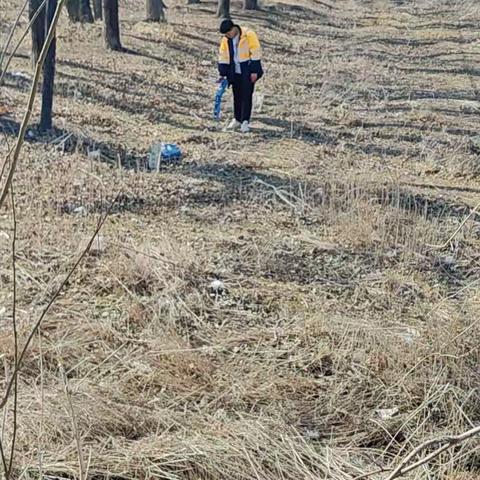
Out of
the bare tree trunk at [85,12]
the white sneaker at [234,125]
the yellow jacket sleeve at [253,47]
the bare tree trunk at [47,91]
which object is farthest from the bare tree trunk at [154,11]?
the bare tree trunk at [47,91]

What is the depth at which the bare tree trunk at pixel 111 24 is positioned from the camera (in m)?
12.4

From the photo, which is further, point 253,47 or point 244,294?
point 253,47

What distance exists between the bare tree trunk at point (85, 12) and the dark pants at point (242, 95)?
8.45m

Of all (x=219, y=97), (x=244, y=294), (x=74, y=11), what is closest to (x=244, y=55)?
(x=219, y=97)

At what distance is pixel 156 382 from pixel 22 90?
6566 millimetres

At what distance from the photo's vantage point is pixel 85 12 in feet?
50.5

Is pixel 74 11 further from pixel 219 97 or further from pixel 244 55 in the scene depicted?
pixel 244 55

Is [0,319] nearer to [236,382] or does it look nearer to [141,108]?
[236,382]

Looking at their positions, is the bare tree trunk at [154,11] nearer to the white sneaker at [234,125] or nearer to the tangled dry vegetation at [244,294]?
the tangled dry vegetation at [244,294]

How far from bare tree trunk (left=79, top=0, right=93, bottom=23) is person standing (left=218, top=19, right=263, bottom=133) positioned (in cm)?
840

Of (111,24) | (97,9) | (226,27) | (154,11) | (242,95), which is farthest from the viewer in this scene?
(97,9)

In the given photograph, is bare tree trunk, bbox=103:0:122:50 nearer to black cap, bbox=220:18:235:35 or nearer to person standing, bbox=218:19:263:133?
person standing, bbox=218:19:263:133

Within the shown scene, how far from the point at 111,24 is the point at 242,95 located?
551 cm

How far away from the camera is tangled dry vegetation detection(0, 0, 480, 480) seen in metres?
2.79
